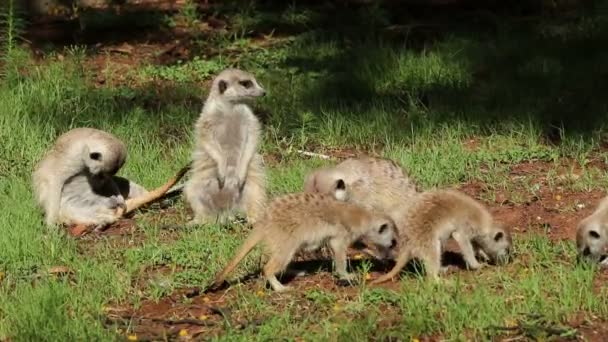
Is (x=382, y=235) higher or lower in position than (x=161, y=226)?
higher

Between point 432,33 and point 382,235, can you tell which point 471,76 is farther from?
point 382,235

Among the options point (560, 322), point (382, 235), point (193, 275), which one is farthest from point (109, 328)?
point (560, 322)

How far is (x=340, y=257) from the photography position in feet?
20.5

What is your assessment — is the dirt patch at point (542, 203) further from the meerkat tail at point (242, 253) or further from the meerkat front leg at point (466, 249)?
the meerkat tail at point (242, 253)

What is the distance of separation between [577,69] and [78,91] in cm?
415

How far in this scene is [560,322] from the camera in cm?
549

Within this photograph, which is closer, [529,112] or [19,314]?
[19,314]

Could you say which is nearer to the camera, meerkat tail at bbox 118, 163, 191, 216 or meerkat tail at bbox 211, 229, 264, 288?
meerkat tail at bbox 211, 229, 264, 288

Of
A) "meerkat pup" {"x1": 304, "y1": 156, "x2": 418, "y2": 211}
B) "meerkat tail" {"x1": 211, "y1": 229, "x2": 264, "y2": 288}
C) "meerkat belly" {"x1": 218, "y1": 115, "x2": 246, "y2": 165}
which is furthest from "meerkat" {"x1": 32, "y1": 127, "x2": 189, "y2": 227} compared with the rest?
"meerkat tail" {"x1": 211, "y1": 229, "x2": 264, "y2": 288}

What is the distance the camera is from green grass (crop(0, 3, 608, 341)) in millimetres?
5719

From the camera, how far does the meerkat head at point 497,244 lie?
6.35m

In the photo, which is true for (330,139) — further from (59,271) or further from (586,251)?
(586,251)

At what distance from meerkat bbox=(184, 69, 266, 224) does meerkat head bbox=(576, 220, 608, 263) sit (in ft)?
7.79

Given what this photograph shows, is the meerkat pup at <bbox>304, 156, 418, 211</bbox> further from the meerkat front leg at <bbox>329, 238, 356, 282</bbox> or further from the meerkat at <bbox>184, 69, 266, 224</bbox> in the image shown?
the meerkat front leg at <bbox>329, 238, 356, 282</bbox>
